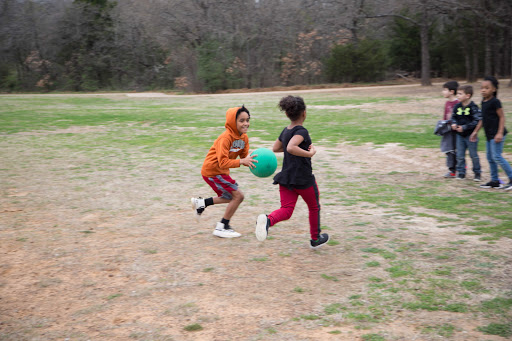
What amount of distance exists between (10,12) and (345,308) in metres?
47.8

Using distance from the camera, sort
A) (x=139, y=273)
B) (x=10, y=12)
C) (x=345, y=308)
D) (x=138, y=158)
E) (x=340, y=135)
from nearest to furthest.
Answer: (x=345, y=308) → (x=139, y=273) → (x=138, y=158) → (x=340, y=135) → (x=10, y=12)

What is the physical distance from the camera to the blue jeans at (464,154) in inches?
312

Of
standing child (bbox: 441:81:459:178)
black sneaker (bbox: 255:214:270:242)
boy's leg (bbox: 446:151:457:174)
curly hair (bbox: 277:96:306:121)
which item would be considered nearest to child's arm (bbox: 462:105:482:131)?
standing child (bbox: 441:81:459:178)

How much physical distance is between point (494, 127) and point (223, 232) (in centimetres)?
473

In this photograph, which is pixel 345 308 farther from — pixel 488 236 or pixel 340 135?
pixel 340 135

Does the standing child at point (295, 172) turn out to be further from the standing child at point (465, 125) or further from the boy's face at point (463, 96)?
the boy's face at point (463, 96)

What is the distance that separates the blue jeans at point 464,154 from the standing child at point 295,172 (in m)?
4.17

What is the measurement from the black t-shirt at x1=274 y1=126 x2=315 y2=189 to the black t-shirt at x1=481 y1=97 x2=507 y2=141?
13.5ft

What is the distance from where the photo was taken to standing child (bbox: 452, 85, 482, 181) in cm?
781

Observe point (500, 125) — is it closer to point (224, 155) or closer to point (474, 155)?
point (474, 155)

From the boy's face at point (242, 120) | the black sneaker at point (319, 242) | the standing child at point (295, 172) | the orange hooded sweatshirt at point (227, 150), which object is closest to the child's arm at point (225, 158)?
the orange hooded sweatshirt at point (227, 150)

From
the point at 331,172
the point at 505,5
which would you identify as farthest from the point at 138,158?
the point at 505,5

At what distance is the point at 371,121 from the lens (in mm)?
15664

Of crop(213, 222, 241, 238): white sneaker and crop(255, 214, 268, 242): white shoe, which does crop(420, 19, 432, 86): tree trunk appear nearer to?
crop(213, 222, 241, 238): white sneaker
